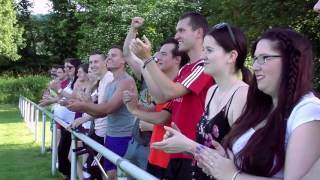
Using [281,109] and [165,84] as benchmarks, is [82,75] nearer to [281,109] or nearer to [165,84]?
[165,84]

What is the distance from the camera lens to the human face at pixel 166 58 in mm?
5364

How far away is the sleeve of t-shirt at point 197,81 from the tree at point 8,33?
4920 cm

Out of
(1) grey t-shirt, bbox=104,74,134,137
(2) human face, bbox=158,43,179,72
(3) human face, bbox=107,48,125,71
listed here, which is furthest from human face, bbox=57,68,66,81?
(2) human face, bbox=158,43,179,72

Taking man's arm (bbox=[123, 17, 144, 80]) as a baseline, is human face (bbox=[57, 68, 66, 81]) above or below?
below

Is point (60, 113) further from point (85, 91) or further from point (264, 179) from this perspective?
point (264, 179)

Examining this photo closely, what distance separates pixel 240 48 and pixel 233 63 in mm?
116

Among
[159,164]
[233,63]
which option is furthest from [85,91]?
[233,63]

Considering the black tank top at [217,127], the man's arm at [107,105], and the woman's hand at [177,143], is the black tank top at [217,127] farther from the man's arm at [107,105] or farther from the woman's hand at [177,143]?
the man's arm at [107,105]

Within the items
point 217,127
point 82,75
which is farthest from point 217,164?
point 82,75

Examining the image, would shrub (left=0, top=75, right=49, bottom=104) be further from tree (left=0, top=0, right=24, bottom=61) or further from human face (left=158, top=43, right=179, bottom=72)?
human face (left=158, top=43, right=179, bottom=72)

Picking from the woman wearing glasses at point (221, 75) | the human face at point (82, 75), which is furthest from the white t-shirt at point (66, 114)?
the woman wearing glasses at point (221, 75)

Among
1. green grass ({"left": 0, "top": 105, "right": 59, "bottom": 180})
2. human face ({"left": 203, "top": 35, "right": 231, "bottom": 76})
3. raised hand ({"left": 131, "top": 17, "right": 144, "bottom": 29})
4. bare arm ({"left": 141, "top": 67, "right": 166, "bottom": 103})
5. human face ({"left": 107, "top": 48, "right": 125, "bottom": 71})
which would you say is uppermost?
raised hand ({"left": 131, "top": 17, "right": 144, "bottom": 29})

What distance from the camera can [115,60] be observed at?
21.8ft

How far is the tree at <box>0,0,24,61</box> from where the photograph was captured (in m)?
51.8
